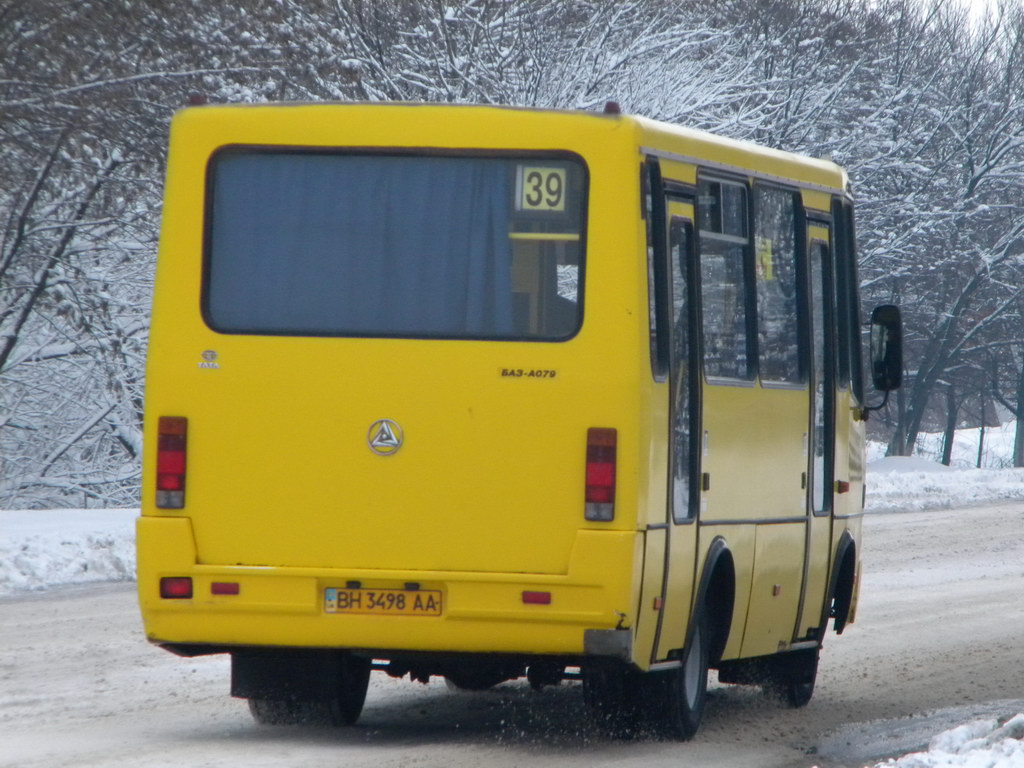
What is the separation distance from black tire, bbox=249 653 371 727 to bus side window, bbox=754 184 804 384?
7.49 feet

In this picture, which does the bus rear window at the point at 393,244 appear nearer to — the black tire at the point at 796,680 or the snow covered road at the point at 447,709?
the snow covered road at the point at 447,709

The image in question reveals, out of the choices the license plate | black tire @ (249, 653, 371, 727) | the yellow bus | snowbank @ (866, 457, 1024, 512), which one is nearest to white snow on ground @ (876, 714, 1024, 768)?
the yellow bus

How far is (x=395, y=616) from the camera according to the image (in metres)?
7.79

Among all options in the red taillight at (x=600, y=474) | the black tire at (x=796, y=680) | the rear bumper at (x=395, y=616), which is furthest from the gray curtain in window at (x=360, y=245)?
the black tire at (x=796, y=680)

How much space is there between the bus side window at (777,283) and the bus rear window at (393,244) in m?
1.72

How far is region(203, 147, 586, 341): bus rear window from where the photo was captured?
7.89 meters

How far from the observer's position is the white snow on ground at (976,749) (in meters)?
7.09

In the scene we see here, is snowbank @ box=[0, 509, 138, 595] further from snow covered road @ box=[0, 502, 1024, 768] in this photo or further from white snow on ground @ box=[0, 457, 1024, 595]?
snow covered road @ box=[0, 502, 1024, 768]

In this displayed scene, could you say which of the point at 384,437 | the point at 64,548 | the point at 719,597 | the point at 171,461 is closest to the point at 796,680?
the point at 719,597

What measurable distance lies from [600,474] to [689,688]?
1453 mm

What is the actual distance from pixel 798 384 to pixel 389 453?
273 centimetres

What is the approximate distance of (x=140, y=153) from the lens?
20578mm

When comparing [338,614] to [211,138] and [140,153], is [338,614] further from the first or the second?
[140,153]

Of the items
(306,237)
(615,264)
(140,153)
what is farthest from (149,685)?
(140,153)
